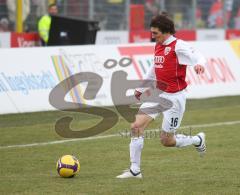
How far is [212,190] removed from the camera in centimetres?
890

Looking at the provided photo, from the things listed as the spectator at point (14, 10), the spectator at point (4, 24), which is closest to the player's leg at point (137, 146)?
the spectator at point (14, 10)

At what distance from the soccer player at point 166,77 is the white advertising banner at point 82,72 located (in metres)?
6.75

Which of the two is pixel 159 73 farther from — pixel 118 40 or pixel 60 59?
pixel 118 40

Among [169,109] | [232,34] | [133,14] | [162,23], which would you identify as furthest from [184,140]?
[232,34]

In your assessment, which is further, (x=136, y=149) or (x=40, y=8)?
(x=40, y=8)

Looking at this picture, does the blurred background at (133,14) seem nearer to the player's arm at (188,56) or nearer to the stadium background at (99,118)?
the stadium background at (99,118)

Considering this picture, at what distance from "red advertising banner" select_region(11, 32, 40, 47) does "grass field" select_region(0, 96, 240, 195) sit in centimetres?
713

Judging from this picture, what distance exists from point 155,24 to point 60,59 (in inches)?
308

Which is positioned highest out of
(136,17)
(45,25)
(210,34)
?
(45,25)

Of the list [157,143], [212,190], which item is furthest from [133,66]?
[212,190]

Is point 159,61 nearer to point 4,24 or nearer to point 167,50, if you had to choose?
point 167,50

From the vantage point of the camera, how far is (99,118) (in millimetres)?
16484

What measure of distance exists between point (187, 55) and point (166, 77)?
412 millimetres

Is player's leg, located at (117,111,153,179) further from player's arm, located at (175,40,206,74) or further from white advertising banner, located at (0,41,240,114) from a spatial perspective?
white advertising banner, located at (0,41,240,114)
